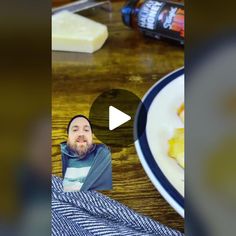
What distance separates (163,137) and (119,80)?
138mm

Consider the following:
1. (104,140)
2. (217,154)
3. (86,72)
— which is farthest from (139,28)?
(217,154)

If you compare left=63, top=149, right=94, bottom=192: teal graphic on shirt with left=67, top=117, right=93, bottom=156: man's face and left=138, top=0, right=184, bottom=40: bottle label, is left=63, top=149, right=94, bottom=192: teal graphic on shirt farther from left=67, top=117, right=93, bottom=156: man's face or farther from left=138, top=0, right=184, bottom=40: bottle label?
left=138, top=0, right=184, bottom=40: bottle label

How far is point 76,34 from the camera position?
77 cm

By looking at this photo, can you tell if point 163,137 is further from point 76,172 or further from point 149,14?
point 149,14

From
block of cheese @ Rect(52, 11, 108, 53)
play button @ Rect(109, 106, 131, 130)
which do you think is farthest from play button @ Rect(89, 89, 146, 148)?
block of cheese @ Rect(52, 11, 108, 53)

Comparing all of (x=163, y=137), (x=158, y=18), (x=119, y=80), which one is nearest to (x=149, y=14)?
(x=158, y=18)

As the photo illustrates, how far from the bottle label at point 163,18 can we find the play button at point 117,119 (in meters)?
0.18

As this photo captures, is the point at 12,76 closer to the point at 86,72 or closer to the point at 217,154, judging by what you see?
the point at 217,154

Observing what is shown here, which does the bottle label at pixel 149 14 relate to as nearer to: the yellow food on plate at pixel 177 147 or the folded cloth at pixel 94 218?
the yellow food on plate at pixel 177 147

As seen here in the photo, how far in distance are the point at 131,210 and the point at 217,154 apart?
0.12 metres

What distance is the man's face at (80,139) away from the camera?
428mm

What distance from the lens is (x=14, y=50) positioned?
328 mm

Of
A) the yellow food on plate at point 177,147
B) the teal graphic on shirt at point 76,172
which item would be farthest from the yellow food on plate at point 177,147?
the teal graphic on shirt at point 76,172

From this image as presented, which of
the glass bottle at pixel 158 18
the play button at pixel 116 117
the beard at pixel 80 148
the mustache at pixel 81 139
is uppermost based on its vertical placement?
the mustache at pixel 81 139
